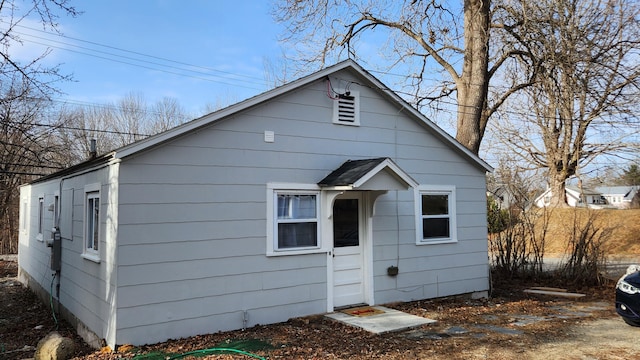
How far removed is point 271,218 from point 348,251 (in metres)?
1.74

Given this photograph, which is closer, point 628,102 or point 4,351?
point 4,351

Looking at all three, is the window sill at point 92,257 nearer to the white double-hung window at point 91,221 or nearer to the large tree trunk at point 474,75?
the white double-hung window at point 91,221

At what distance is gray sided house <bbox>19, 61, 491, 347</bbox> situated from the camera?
6.06 meters

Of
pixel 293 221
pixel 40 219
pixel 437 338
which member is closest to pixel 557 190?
pixel 437 338

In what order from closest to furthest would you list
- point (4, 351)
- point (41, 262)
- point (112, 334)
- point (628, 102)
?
point (112, 334), point (4, 351), point (41, 262), point (628, 102)

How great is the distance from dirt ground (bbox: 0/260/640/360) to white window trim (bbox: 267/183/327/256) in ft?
3.67

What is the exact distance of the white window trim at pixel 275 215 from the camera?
7.04m

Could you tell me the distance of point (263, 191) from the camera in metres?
7.05

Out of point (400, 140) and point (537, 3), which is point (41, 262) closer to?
point (400, 140)

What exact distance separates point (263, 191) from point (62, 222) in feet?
15.8

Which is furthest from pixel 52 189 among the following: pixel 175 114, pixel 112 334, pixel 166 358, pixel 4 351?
pixel 175 114

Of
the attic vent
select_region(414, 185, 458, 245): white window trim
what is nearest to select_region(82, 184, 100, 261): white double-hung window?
the attic vent

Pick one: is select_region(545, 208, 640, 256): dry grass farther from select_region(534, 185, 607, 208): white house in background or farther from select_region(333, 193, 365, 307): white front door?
select_region(333, 193, 365, 307): white front door

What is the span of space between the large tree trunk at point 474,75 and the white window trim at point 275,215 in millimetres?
6819
